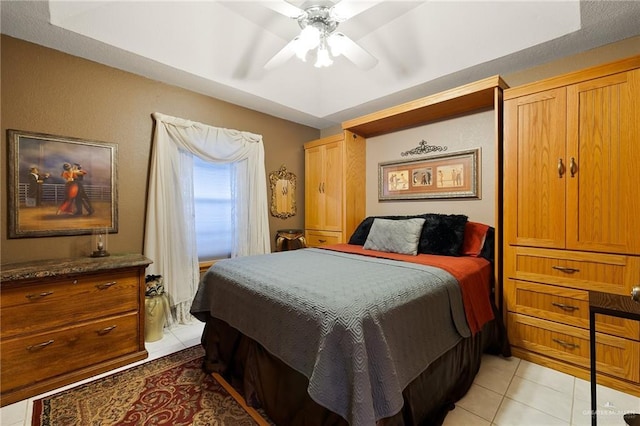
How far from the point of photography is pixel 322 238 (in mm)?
3883

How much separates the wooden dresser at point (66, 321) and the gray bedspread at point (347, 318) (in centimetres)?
60

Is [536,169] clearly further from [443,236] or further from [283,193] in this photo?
[283,193]

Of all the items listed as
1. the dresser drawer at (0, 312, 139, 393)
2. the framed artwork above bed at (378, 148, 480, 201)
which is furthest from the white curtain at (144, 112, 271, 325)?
the framed artwork above bed at (378, 148, 480, 201)

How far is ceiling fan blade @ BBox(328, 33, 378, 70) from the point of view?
213 centimetres

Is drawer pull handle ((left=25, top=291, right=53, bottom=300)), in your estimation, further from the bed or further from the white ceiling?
the white ceiling

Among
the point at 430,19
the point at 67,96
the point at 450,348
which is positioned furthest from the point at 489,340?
the point at 67,96

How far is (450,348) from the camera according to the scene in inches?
62.8

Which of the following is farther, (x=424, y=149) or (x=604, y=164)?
(x=424, y=149)

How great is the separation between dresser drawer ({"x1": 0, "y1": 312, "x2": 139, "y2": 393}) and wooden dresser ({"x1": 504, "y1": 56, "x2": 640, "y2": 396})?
309 cm

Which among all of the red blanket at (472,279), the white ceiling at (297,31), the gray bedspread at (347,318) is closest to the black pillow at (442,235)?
the red blanket at (472,279)

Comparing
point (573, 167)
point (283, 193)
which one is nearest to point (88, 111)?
point (283, 193)

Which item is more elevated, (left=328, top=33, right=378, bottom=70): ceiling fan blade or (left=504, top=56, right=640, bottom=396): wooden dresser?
(left=328, top=33, right=378, bottom=70): ceiling fan blade

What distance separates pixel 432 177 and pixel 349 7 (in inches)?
75.7

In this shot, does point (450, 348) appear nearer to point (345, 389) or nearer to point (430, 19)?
point (345, 389)
